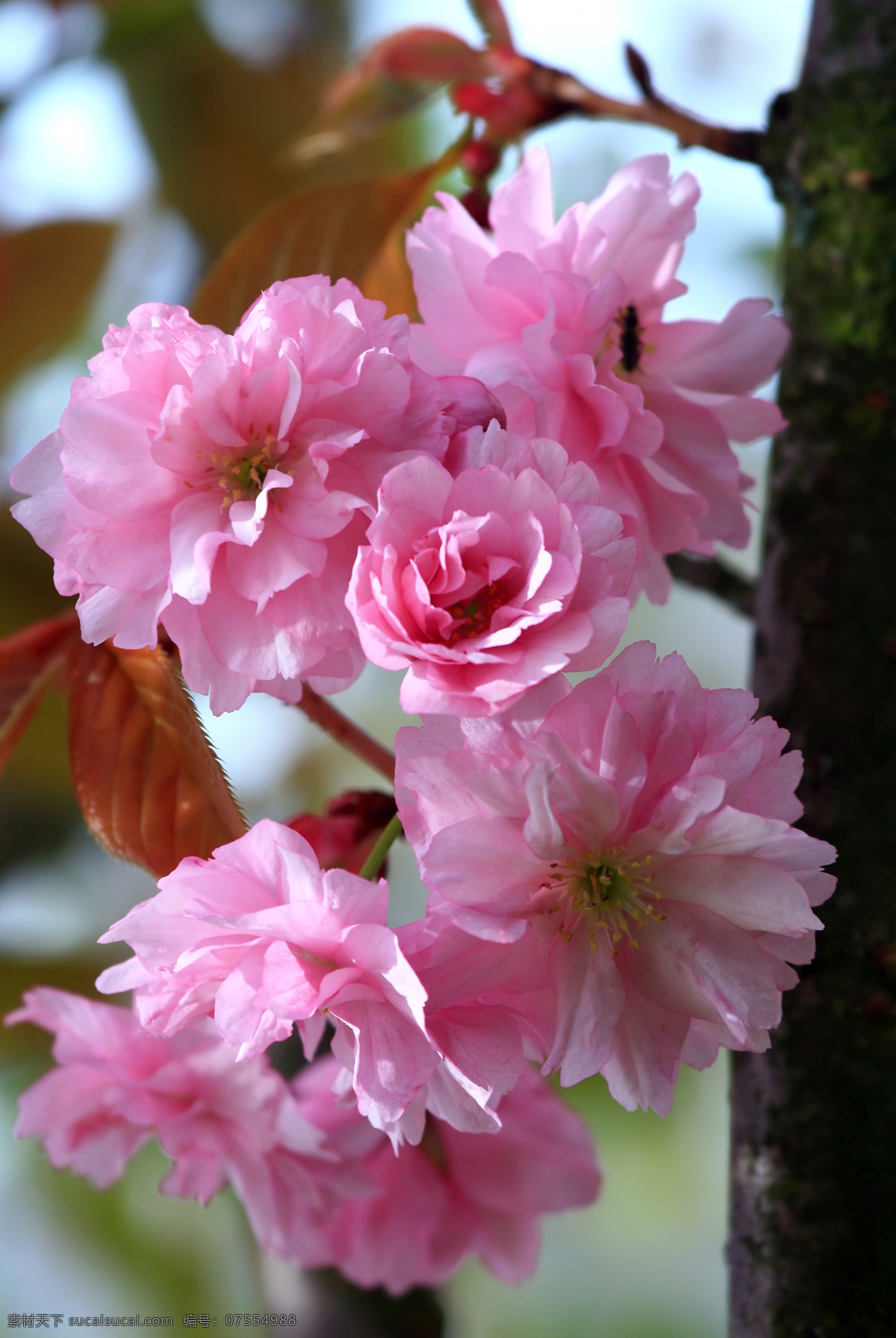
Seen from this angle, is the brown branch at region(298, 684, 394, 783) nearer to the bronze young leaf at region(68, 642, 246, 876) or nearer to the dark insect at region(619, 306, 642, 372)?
the bronze young leaf at region(68, 642, 246, 876)

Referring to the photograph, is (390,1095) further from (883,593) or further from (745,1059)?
(883,593)

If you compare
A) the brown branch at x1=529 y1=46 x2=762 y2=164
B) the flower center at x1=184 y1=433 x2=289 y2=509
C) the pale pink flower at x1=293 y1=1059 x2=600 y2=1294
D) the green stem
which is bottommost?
the pale pink flower at x1=293 y1=1059 x2=600 y2=1294

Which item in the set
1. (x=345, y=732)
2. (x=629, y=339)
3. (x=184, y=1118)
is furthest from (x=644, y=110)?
(x=184, y=1118)

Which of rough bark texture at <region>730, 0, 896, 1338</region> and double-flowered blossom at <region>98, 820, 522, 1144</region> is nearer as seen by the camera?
double-flowered blossom at <region>98, 820, 522, 1144</region>

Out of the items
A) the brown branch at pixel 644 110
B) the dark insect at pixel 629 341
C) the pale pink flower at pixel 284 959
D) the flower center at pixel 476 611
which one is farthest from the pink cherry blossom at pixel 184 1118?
the brown branch at pixel 644 110

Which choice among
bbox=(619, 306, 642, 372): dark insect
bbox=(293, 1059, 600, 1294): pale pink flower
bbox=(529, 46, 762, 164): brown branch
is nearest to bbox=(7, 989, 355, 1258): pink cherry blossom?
bbox=(293, 1059, 600, 1294): pale pink flower

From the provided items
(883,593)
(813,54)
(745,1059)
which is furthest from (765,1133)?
(813,54)

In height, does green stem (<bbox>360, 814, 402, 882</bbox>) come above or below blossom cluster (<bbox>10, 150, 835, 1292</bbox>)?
below

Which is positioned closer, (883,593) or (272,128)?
(883,593)
